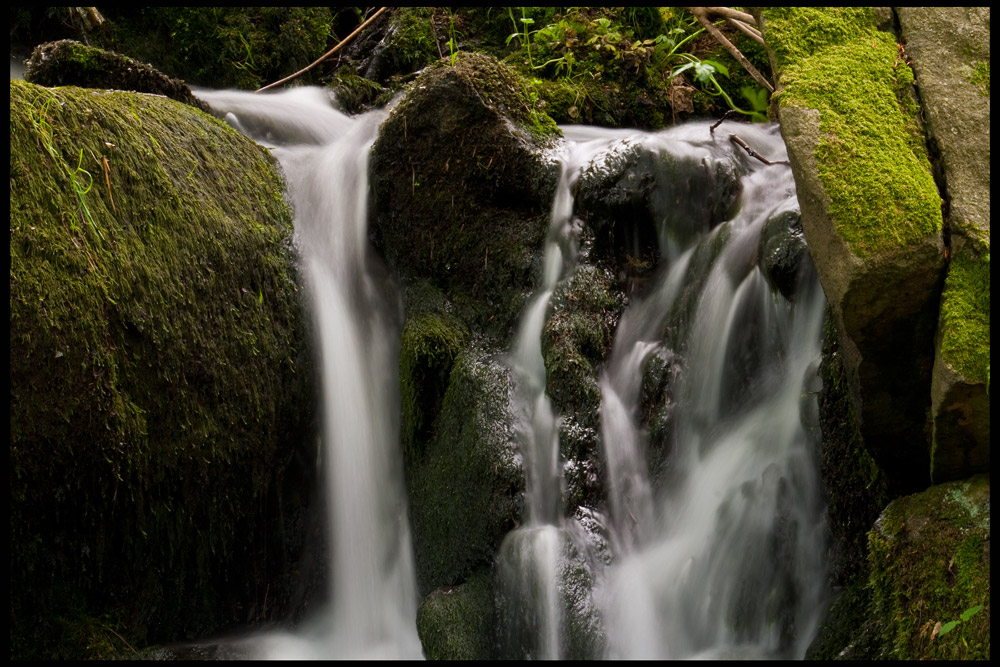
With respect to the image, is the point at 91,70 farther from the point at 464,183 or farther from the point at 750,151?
the point at 750,151

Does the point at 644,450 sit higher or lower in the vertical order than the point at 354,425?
lower

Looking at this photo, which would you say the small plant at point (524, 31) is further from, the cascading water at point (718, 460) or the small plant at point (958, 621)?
the small plant at point (958, 621)

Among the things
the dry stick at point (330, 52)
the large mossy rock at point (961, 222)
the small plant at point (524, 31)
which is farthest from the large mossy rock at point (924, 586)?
the dry stick at point (330, 52)

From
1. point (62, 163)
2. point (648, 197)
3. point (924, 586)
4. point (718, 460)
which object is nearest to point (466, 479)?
point (718, 460)

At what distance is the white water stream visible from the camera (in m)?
3.06

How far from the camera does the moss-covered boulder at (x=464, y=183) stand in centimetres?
411

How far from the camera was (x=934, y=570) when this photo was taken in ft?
7.67

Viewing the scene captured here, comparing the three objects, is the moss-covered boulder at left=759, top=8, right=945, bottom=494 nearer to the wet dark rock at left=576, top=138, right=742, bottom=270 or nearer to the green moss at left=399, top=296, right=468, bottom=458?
the wet dark rock at left=576, top=138, right=742, bottom=270

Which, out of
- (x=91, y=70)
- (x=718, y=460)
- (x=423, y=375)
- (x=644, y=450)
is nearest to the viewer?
(x=718, y=460)

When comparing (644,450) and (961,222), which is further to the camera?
(644,450)

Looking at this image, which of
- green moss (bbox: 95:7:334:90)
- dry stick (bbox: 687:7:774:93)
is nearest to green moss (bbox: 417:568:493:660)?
dry stick (bbox: 687:7:774:93)

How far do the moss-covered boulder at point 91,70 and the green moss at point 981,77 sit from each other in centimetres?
386

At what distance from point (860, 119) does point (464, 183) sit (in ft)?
6.53

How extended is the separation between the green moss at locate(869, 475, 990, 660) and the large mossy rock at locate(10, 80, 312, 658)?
100 inches
